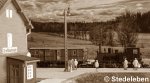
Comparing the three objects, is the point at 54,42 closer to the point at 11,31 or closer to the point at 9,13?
the point at 11,31

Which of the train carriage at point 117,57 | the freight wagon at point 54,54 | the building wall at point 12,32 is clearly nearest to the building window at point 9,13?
the building wall at point 12,32

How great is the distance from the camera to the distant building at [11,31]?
63.1 ft

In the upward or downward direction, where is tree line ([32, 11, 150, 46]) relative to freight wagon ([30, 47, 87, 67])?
upward

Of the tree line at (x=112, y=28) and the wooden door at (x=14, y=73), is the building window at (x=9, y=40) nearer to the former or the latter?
the wooden door at (x=14, y=73)

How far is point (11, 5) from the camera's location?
20.4m

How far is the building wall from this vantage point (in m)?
19.2

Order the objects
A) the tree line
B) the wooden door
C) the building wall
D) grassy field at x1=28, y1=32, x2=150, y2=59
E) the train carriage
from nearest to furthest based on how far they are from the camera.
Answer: the wooden door, the building wall, the train carriage, the tree line, grassy field at x1=28, y1=32, x2=150, y2=59

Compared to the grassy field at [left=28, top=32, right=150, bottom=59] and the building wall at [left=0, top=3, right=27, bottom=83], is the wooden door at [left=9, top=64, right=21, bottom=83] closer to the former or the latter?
the building wall at [left=0, top=3, right=27, bottom=83]

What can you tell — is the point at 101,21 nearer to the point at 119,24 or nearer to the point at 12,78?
the point at 119,24

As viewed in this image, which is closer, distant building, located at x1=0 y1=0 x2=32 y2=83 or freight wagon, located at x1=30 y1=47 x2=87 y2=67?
distant building, located at x1=0 y1=0 x2=32 y2=83

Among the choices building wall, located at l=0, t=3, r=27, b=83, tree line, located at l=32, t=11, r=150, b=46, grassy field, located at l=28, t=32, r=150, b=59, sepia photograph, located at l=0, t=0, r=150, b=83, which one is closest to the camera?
building wall, located at l=0, t=3, r=27, b=83

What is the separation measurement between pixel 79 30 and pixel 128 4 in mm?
5956

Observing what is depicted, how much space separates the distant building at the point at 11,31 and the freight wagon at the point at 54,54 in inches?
406

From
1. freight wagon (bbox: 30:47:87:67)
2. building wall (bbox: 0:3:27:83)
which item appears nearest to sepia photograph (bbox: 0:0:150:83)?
freight wagon (bbox: 30:47:87:67)
